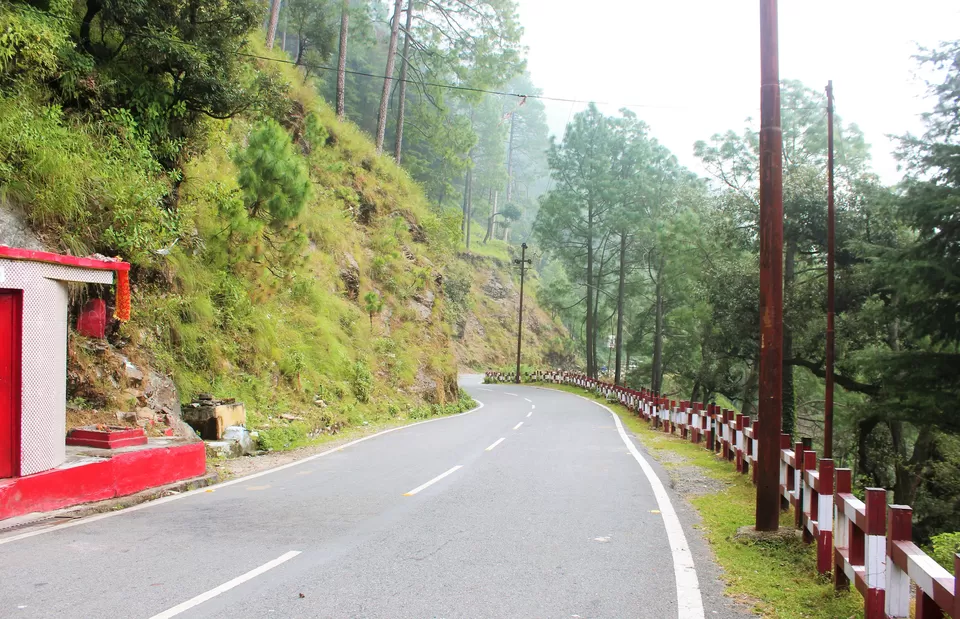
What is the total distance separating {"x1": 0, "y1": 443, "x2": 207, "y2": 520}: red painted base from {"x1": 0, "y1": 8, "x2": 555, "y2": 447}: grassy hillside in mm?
2383

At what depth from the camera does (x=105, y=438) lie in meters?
8.56

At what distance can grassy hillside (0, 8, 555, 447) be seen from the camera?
10734 mm

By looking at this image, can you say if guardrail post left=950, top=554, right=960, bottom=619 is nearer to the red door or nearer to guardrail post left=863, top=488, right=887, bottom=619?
guardrail post left=863, top=488, right=887, bottom=619

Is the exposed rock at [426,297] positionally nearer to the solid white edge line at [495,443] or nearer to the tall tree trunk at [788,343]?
the tall tree trunk at [788,343]

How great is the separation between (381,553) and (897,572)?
3.86m

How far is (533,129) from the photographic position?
350ft

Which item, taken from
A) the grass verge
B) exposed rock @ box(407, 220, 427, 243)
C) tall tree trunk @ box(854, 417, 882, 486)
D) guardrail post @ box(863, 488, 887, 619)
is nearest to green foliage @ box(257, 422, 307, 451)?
the grass verge

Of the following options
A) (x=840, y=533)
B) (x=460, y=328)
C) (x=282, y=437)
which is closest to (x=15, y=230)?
(x=282, y=437)

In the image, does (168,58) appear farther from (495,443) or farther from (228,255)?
(495,443)

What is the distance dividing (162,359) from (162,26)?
619cm

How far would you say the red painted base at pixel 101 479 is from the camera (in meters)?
6.95

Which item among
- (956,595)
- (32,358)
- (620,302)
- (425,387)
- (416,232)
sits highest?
(416,232)

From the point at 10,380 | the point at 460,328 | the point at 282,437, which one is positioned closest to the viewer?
the point at 10,380

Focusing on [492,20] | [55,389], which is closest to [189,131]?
[55,389]
